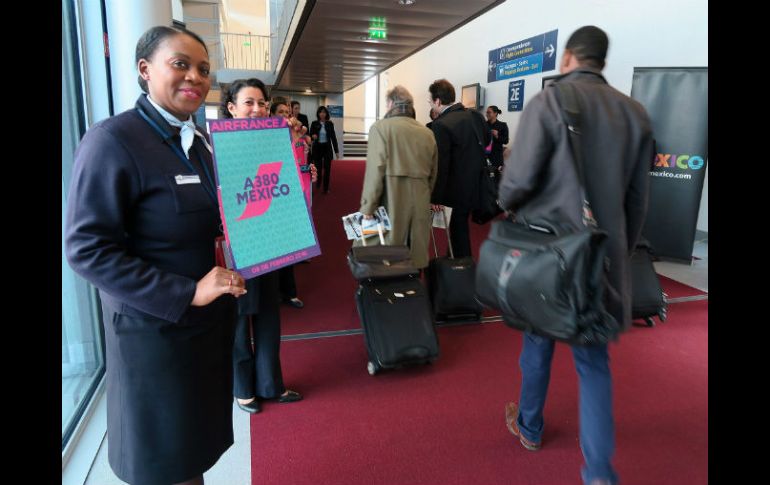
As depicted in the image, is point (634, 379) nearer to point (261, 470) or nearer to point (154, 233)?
point (261, 470)

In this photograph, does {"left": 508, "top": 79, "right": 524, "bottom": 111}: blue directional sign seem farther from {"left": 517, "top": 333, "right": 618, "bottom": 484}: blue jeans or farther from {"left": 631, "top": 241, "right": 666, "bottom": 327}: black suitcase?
{"left": 517, "top": 333, "right": 618, "bottom": 484}: blue jeans

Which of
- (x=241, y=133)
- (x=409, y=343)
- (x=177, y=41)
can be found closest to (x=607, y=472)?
(x=409, y=343)

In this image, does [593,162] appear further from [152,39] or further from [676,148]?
[676,148]

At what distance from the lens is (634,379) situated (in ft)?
9.00

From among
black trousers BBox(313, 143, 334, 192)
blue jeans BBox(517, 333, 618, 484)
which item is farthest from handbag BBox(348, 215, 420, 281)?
black trousers BBox(313, 143, 334, 192)

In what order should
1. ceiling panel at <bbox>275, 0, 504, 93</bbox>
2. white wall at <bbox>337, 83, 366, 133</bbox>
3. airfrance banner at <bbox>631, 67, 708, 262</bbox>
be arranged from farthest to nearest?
white wall at <bbox>337, 83, 366, 133</bbox> → ceiling panel at <bbox>275, 0, 504, 93</bbox> → airfrance banner at <bbox>631, 67, 708, 262</bbox>

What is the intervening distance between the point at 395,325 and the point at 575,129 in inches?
63.5

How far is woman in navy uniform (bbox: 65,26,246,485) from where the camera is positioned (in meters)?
1.00

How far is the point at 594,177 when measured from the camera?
5.14ft

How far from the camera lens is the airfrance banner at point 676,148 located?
4.77 meters

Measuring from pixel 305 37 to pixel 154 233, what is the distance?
8.48m

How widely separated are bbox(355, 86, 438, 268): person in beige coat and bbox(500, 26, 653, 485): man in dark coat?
1.64m

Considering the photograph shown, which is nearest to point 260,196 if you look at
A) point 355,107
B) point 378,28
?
point 378,28

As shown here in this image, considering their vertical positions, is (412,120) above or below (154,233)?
above
